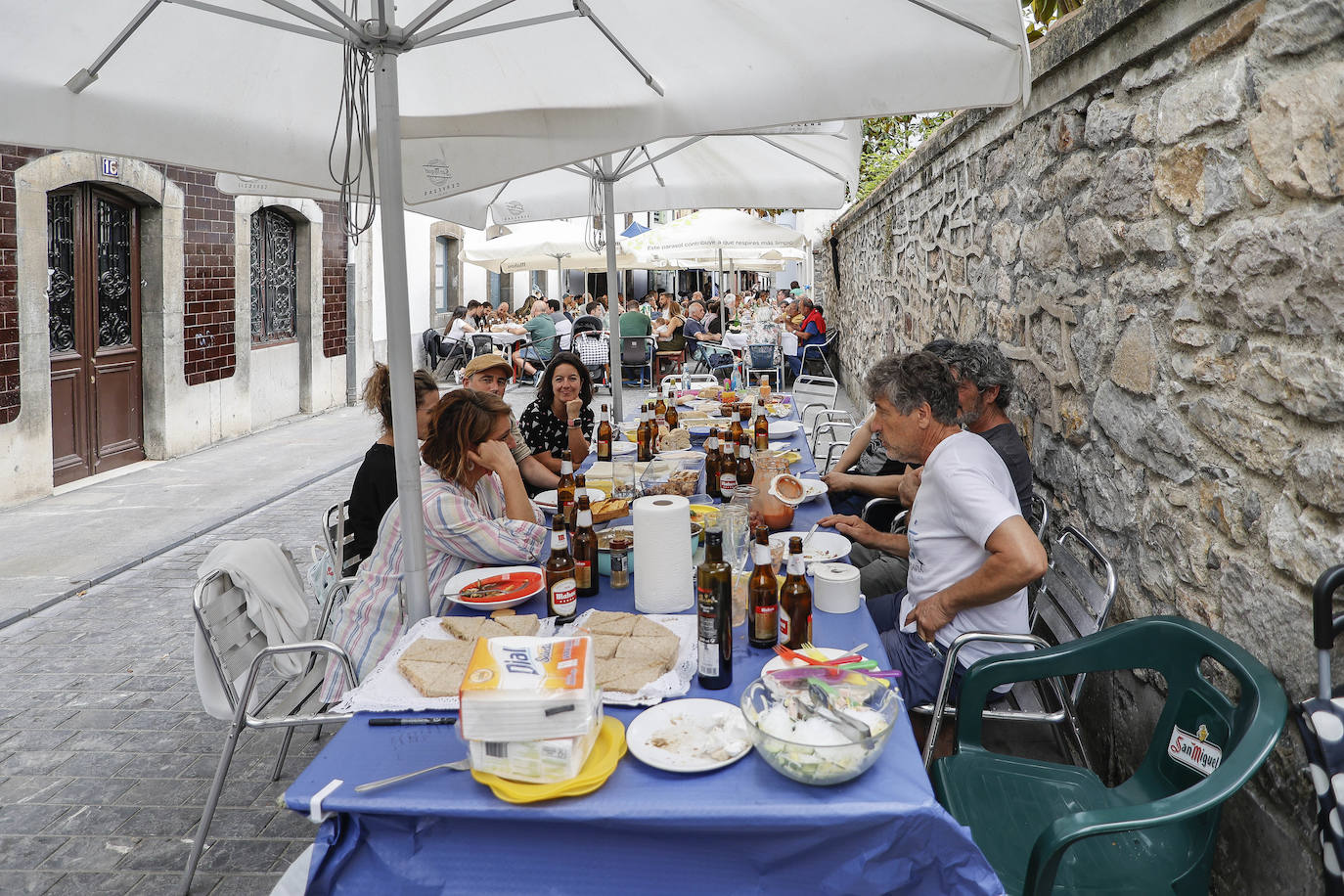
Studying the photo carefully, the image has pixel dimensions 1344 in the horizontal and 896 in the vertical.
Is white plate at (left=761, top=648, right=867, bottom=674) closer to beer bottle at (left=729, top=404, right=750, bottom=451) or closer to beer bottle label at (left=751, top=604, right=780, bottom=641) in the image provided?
beer bottle label at (left=751, top=604, right=780, bottom=641)

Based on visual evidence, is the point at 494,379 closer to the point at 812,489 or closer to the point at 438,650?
the point at 812,489

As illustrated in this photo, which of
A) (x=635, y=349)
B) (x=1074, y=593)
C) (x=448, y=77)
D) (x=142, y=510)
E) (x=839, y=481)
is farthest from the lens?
(x=635, y=349)

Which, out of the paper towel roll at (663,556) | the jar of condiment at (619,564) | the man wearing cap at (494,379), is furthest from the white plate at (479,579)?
the man wearing cap at (494,379)

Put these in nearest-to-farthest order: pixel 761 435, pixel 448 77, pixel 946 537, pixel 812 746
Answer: pixel 812 746
pixel 946 537
pixel 448 77
pixel 761 435

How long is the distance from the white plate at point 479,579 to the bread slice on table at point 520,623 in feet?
0.51

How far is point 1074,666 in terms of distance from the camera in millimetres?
2500

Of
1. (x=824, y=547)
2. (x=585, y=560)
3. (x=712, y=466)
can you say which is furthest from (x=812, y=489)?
(x=585, y=560)

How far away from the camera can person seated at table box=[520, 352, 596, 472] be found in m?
5.70

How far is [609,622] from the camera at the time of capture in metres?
2.46

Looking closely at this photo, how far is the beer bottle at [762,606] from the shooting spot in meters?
2.36

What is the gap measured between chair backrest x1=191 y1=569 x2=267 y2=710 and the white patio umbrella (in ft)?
1.79

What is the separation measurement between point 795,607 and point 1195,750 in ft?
3.30

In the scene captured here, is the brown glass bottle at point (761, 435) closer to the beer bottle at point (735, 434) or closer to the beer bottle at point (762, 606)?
the beer bottle at point (735, 434)

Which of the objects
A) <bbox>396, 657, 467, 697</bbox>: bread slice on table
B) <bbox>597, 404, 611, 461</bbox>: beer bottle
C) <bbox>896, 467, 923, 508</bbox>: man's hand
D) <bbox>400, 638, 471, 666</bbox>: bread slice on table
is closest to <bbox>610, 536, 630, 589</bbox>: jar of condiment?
<bbox>400, 638, 471, 666</bbox>: bread slice on table
